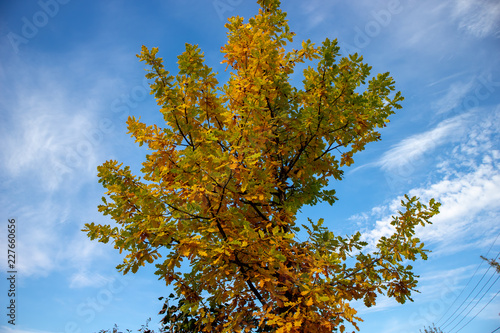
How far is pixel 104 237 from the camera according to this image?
4.88 meters

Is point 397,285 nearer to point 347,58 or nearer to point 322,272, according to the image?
point 322,272

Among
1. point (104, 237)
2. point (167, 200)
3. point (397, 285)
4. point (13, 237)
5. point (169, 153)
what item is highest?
point (13, 237)

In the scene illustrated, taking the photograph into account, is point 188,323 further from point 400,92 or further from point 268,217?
point 400,92

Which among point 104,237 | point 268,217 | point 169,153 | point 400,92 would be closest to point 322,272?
point 268,217

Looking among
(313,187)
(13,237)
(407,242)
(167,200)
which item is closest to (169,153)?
(167,200)

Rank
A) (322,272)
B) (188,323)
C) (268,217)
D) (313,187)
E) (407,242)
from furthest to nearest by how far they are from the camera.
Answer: (188,323), (313,187), (268,217), (407,242), (322,272)

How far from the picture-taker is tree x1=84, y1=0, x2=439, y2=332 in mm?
3652

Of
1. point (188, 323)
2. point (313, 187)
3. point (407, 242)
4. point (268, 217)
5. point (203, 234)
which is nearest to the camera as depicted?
point (203, 234)

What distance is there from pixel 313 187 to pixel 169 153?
2.81 metres

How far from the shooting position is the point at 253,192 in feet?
13.4

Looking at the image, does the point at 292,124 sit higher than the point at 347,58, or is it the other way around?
the point at 347,58

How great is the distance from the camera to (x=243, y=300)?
5207 mm

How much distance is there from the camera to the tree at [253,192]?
365cm

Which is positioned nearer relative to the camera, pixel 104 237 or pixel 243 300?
pixel 104 237
